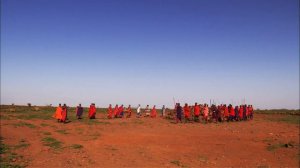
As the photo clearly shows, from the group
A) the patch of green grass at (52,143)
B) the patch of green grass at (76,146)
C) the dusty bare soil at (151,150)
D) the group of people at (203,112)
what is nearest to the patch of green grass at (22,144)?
the dusty bare soil at (151,150)

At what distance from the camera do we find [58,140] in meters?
17.6

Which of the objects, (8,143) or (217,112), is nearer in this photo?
(8,143)

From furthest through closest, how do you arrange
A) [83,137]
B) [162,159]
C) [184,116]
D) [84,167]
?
1. [184,116]
2. [83,137]
3. [162,159]
4. [84,167]

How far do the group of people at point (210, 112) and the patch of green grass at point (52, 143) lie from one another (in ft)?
47.7

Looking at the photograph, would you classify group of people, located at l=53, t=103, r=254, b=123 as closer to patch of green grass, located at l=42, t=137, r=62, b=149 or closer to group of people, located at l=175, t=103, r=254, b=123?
group of people, located at l=175, t=103, r=254, b=123

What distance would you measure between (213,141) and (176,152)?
3899 mm

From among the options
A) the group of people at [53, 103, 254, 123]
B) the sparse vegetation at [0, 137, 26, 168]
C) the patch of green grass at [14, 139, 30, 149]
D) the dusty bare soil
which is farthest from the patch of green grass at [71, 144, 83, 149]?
the group of people at [53, 103, 254, 123]

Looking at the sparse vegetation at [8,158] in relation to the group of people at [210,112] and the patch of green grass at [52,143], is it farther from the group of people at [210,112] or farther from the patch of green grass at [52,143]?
the group of people at [210,112]

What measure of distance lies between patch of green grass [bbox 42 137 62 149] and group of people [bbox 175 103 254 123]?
14.5 metres

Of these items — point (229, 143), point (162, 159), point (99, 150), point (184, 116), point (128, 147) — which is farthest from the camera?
point (184, 116)

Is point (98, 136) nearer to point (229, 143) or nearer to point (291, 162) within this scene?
point (229, 143)

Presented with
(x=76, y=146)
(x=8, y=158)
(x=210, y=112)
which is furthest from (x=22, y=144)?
(x=210, y=112)

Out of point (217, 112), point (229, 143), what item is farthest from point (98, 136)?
point (217, 112)

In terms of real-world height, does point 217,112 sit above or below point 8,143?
above
